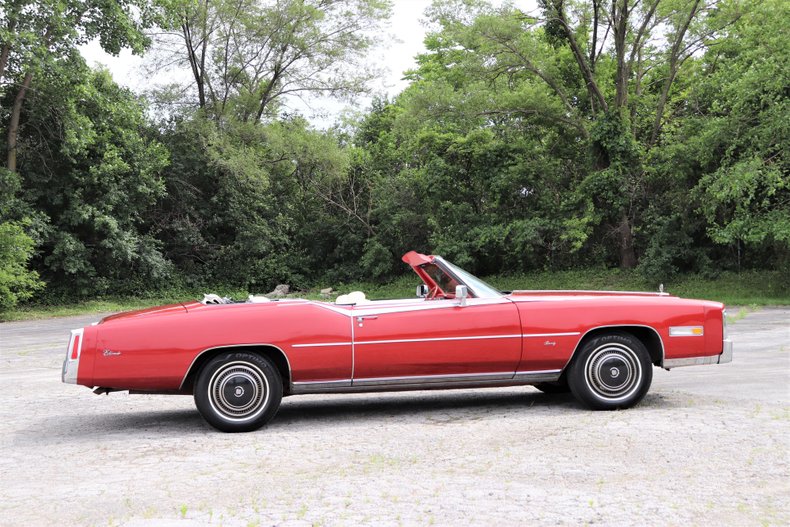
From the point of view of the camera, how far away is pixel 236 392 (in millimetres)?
6375

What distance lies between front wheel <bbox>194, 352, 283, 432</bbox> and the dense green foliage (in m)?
21.1

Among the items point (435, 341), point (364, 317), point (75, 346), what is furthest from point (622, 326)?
point (75, 346)

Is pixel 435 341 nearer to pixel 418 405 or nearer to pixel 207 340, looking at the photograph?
pixel 418 405

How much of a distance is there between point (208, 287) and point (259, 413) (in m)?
34.2

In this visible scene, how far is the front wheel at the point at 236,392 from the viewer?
6.34m

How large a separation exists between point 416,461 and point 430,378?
1.47 metres

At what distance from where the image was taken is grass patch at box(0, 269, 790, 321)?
25.6m

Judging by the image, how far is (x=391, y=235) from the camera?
39375 millimetres

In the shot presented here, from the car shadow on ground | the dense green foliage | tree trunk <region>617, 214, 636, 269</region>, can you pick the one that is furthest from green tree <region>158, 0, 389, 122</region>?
the car shadow on ground

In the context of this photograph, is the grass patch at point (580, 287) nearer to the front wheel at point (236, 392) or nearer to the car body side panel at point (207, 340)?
the car body side panel at point (207, 340)

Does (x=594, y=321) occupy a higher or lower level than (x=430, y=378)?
higher

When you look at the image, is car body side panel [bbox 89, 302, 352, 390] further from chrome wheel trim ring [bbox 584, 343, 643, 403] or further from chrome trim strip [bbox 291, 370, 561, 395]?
chrome wheel trim ring [bbox 584, 343, 643, 403]

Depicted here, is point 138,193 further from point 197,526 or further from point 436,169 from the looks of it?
point 197,526

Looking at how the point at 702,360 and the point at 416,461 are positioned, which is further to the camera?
the point at 702,360
